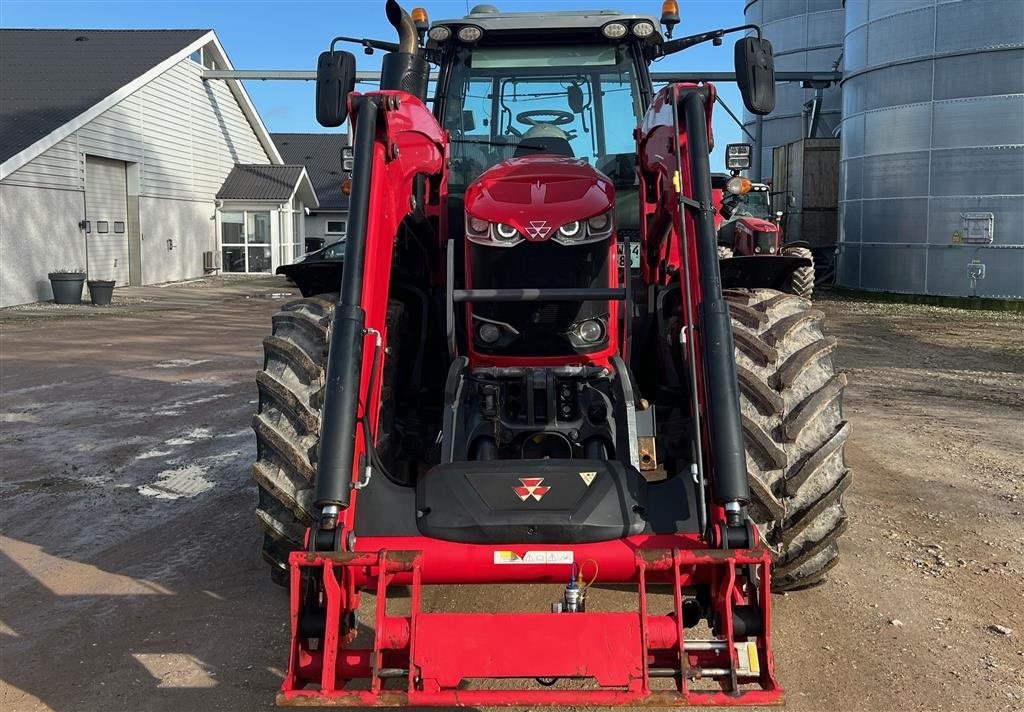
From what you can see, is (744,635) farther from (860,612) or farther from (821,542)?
(860,612)

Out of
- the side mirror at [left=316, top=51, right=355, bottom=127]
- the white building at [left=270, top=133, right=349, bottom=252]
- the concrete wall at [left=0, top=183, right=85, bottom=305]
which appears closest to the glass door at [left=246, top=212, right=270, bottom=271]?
the white building at [left=270, top=133, right=349, bottom=252]

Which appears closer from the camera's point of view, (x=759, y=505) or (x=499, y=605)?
(x=759, y=505)

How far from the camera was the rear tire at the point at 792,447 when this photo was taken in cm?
362

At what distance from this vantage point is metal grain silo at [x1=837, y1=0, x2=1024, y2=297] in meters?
17.9

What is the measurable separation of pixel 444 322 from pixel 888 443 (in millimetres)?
4388

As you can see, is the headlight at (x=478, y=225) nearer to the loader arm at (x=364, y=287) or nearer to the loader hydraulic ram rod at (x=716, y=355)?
the loader arm at (x=364, y=287)

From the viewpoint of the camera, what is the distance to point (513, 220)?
3.87 meters

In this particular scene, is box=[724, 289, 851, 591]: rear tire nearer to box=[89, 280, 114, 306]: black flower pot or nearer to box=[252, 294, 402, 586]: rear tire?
box=[252, 294, 402, 586]: rear tire

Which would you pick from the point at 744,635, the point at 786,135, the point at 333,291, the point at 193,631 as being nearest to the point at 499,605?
the point at 193,631

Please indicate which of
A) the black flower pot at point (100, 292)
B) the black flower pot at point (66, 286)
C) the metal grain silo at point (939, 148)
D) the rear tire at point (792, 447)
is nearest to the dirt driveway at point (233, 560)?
the rear tire at point (792, 447)

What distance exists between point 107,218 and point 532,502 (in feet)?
74.7

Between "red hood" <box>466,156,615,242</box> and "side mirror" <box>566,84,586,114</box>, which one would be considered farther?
"side mirror" <box>566,84,586,114</box>

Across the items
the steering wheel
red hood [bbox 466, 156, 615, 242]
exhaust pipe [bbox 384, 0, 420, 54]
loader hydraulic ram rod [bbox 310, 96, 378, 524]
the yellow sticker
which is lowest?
the yellow sticker

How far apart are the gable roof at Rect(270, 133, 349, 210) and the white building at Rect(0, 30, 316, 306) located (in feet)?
27.2
